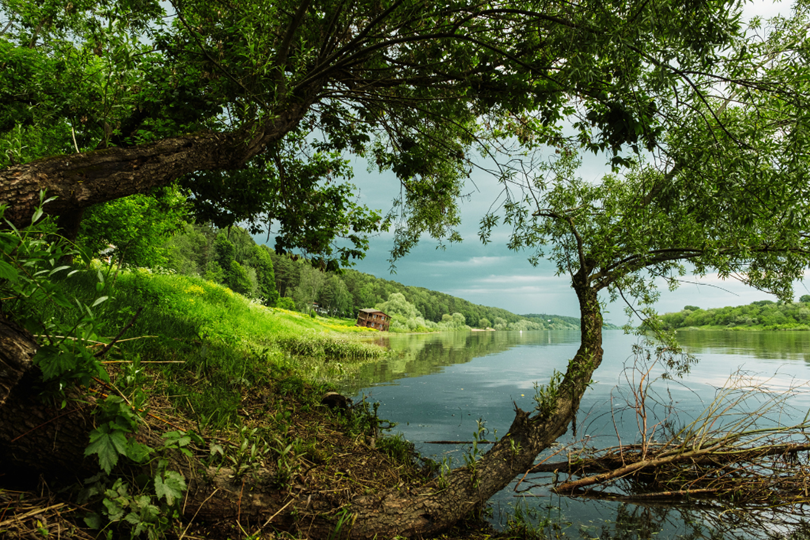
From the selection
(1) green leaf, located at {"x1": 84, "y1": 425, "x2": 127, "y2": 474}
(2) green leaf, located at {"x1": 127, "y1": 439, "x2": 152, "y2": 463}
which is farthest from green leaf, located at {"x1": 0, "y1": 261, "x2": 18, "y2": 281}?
(2) green leaf, located at {"x1": 127, "y1": 439, "x2": 152, "y2": 463}

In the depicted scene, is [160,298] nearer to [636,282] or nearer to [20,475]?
[20,475]

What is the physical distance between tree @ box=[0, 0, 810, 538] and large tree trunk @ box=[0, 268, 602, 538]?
0.03 m

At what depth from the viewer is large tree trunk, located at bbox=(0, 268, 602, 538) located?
7.22ft

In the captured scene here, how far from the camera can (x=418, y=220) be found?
8.58m

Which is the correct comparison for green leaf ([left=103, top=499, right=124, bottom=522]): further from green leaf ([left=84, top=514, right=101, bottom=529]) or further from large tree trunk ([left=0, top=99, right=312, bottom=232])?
large tree trunk ([left=0, top=99, right=312, bottom=232])

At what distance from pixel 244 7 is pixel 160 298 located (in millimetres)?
8359

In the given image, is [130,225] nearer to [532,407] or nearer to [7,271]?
[7,271]

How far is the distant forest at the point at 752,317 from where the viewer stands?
150 feet

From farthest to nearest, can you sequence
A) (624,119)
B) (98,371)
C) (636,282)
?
(636,282), (624,119), (98,371)

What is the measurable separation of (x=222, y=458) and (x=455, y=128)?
22.2 ft

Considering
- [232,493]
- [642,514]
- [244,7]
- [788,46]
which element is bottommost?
[642,514]

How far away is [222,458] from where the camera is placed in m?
2.90

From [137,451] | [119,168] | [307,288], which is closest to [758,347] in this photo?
[137,451]

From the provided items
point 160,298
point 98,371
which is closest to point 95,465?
point 98,371
